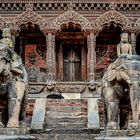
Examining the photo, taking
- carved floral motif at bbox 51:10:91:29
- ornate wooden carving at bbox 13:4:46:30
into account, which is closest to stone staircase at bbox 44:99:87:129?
carved floral motif at bbox 51:10:91:29

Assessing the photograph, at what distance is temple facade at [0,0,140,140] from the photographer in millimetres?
25781

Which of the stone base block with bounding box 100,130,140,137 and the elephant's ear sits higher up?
the elephant's ear

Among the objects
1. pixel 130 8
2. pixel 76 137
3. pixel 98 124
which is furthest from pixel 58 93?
pixel 76 137

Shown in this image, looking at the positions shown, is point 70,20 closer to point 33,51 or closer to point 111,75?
point 33,51

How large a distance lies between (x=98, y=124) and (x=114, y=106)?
4.04 metres

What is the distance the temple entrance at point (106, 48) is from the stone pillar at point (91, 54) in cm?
175

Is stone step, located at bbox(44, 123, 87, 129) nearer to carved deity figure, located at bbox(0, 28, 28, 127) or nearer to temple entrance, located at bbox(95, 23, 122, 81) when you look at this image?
carved deity figure, located at bbox(0, 28, 28, 127)

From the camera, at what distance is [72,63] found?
28.8m

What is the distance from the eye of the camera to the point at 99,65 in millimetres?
28672

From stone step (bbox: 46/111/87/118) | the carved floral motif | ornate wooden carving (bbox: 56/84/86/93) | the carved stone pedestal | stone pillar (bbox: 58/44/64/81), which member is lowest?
the carved stone pedestal

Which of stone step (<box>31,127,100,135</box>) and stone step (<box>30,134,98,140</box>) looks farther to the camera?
stone step (<box>31,127,100,135</box>)

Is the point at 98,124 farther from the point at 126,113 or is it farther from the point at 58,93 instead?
the point at 58,93

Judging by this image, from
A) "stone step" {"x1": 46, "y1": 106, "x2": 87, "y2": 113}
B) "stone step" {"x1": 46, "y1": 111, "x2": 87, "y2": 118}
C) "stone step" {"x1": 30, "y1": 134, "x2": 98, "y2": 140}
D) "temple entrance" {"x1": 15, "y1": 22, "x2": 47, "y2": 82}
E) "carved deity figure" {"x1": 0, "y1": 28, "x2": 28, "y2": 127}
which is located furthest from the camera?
"temple entrance" {"x1": 15, "y1": 22, "x2": 47, "y2": 82}

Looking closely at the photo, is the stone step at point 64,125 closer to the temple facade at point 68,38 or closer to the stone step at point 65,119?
the stone step at point 65,119
